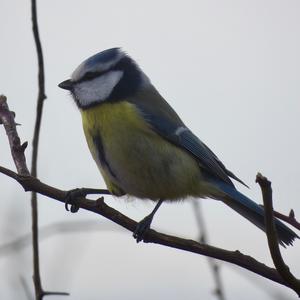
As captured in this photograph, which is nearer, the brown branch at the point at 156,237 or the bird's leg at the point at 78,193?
the brown branch at the point at 156,237

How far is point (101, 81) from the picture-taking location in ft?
9.84

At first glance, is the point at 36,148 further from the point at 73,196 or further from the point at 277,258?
the point at 277,258

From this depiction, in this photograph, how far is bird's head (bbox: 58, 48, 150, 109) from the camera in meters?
2.97

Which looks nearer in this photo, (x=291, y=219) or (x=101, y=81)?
(x=291, y=219)

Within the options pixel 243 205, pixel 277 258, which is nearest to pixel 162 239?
pixel 277 258

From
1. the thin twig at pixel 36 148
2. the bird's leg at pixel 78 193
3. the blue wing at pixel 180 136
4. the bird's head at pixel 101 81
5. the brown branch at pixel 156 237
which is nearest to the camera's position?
the brown branch at pixel 156 237

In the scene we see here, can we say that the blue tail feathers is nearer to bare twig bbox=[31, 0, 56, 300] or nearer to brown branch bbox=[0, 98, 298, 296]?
brown branch bbox=[0, 98, 298, 296]

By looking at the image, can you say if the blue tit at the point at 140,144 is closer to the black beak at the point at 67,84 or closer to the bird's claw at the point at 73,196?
the black beak at the point at 67,84

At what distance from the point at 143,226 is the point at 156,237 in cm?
44

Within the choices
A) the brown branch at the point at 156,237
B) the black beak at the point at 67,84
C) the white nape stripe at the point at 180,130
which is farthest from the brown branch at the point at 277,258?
the black beak at the point at 67,84

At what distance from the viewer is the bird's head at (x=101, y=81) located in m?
2.97

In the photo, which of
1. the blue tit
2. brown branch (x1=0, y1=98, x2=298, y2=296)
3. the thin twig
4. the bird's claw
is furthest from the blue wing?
brown branch (x1=0, y1=98, x2=298, y2=296)

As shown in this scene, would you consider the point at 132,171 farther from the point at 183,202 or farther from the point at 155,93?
the point at 155,93

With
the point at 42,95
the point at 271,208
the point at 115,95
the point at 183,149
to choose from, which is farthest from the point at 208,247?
the point at 115,95
